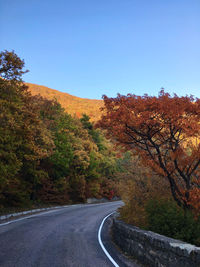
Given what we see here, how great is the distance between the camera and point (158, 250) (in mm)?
6254

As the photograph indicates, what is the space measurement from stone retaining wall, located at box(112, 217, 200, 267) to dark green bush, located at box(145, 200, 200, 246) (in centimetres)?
103

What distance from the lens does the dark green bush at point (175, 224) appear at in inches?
306

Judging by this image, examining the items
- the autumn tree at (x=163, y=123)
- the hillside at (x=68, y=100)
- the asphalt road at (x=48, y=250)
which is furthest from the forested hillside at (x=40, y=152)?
the hillside at (x=68, y=100)

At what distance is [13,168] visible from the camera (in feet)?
49.9

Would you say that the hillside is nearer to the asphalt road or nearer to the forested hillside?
the forested hillside

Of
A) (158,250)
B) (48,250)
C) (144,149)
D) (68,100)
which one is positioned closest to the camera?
(158,250)

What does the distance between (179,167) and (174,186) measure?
3.16 ft

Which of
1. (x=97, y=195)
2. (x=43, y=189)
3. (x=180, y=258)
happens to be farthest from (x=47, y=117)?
(x=180, y=258)

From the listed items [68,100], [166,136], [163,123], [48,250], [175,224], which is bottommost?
[48,250]

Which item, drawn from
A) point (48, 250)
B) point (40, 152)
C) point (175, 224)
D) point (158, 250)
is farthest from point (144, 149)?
point (40, 152)

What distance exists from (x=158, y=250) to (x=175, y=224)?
6.87 ft

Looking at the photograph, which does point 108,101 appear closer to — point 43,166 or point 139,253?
point 139,253

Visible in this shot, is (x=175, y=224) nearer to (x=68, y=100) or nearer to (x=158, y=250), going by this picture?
(x=158, y=250)

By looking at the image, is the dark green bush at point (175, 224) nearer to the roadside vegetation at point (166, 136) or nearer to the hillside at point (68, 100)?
the roadside vegetation at point (166, 136)
